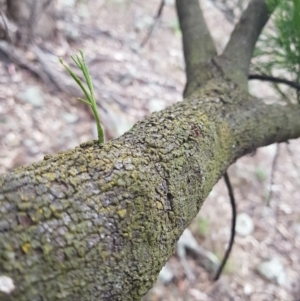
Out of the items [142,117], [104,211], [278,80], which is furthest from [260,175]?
[104,211]

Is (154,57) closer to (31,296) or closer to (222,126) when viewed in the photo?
(222,126)

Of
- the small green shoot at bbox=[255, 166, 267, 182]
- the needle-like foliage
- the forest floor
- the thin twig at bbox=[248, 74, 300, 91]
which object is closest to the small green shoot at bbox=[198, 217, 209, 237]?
the forest floor

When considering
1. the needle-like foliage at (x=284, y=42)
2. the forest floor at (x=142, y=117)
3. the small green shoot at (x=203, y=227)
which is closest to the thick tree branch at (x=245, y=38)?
the needle-like foliage at (x=284, y=42)

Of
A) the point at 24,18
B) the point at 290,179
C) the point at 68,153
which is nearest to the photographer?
the point at 68,153

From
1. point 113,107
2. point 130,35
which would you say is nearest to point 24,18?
point 113,107

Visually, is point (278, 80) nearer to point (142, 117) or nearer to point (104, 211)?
point (104, 211)

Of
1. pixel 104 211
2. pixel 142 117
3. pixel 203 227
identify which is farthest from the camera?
pixel 142 117

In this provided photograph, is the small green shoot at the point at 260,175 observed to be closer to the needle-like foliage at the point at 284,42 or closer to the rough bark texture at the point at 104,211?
the needle-like foliage at the point at 284,42
